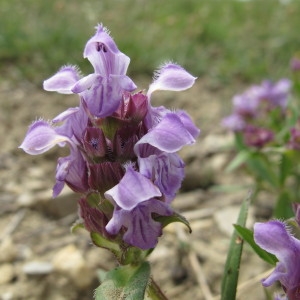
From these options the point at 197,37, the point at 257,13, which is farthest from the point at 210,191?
the point at 257,13

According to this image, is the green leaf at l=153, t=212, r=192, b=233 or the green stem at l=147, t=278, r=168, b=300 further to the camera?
the green stem at l=147, t=278, r=168, b=300

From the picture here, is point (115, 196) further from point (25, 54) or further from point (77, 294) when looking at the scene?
point (25, 54)

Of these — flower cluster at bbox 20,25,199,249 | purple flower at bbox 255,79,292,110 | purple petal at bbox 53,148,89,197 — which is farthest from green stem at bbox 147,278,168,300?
purple flower at bbox 255,79,292,110

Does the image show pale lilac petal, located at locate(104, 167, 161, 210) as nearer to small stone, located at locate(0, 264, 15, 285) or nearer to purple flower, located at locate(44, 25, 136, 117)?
purple flower, located at locate(44, 25, 136, 117)

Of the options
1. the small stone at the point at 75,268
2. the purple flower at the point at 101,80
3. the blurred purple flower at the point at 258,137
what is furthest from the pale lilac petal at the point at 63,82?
the blurred purple flower at the point at 258,137

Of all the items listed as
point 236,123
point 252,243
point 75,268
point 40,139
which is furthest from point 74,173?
point 236,123

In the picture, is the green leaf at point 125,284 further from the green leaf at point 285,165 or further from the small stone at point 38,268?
the green leaf at point 285,165
